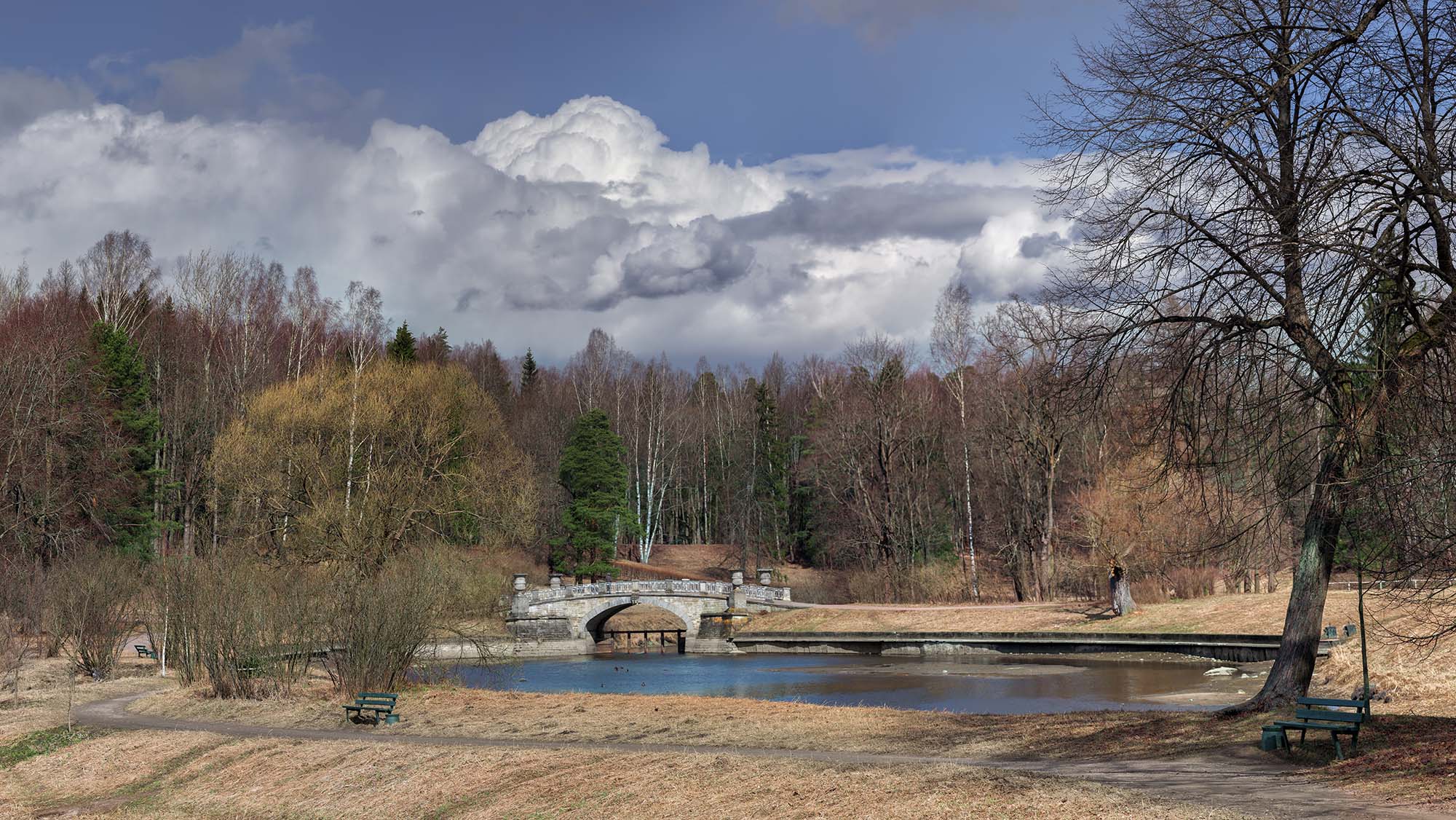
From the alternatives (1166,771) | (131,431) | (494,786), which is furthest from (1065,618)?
(131,431)

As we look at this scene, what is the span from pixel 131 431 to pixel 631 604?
2397 centimetres

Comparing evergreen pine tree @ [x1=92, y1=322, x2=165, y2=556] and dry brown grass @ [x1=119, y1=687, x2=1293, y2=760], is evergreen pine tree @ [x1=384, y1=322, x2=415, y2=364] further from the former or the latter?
dry brown grass @ [x1=119, y1=687, x2=1293, y2=760]

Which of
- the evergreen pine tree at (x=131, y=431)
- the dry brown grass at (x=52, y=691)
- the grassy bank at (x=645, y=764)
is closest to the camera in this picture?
the grassy bank at (x=645, y=764)

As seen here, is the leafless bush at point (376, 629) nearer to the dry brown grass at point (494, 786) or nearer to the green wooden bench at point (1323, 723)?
the dry brown grass at point (494, 786)

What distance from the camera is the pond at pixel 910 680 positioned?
28656 millimetres

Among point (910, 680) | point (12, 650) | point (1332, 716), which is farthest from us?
point (910, 680)

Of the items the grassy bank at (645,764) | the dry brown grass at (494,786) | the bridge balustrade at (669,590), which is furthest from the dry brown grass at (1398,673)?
the bridge balustrade at (669,590)

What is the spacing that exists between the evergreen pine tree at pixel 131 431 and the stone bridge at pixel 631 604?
54.4ft

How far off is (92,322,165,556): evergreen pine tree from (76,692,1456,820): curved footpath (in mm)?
37853

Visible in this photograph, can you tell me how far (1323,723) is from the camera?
1321cm

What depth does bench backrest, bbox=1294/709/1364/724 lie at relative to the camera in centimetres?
1287

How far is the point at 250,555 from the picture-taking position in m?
28.5

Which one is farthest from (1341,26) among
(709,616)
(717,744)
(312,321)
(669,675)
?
(312,321)

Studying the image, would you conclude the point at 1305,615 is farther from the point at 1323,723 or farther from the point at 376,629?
the point at 376,629
